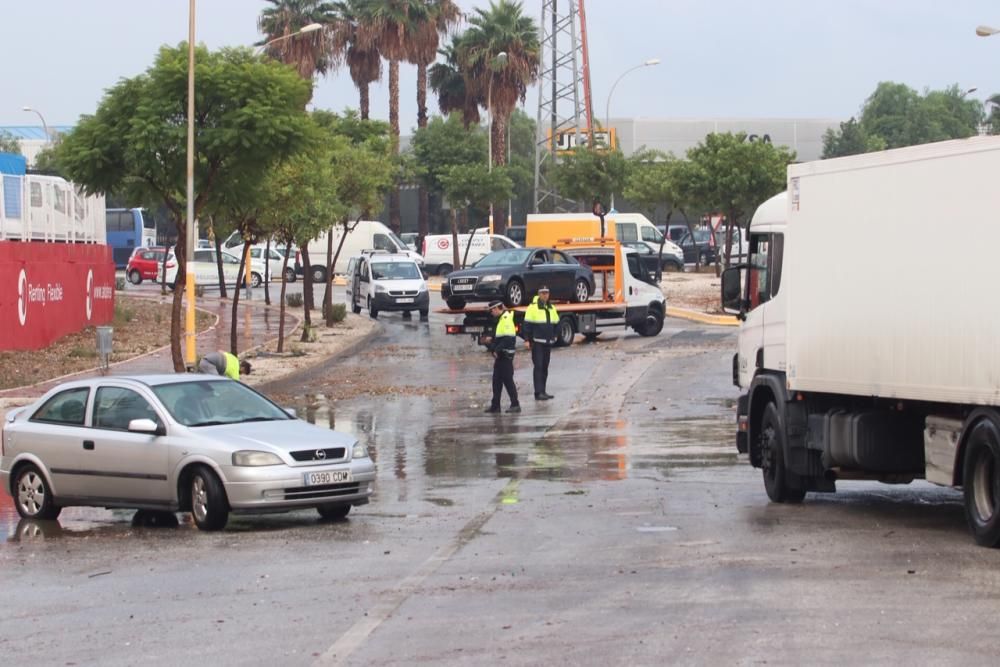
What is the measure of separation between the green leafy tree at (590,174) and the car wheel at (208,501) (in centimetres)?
5419

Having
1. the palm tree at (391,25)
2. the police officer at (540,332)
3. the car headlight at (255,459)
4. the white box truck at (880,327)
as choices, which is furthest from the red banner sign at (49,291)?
the palm tree at (391,25)

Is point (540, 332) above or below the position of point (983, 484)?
above

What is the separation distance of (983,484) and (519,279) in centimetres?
2575

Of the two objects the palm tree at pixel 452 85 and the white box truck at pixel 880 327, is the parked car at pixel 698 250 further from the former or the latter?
the white box truck at pixel 880 327

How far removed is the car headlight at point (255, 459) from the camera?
13.0 metres

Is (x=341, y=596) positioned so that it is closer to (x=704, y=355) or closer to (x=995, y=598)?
(x=995, y=598)

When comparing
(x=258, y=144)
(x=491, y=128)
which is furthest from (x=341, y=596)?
(x=491, y=128)

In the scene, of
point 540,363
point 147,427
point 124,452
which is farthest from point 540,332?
point 147,427

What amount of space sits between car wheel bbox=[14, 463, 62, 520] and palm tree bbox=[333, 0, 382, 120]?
177ft

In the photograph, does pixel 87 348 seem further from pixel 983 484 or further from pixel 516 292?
pixel 983 484

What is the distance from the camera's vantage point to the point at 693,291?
53.4 meters

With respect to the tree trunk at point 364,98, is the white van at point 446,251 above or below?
below

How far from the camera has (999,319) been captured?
33.9 feet

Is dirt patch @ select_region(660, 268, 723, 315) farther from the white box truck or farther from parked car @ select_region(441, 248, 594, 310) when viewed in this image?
the white box truck
